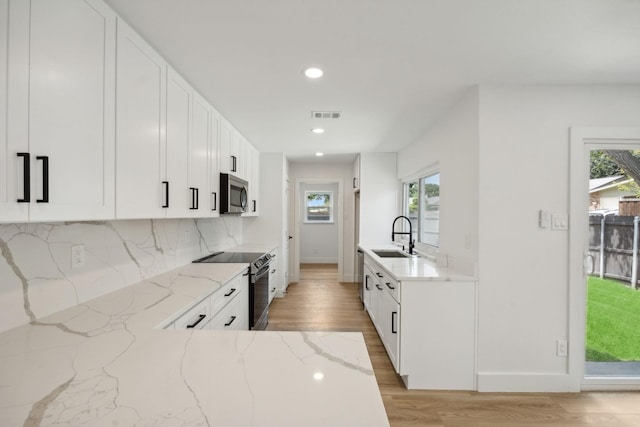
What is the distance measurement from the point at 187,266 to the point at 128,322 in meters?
1.41

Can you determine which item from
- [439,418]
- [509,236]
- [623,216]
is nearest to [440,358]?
[439,418]

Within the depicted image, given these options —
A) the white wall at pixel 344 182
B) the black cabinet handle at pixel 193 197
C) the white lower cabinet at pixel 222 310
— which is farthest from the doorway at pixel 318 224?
the black cabinet handle at pixel 193 197

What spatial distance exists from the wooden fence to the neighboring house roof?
0.23 m

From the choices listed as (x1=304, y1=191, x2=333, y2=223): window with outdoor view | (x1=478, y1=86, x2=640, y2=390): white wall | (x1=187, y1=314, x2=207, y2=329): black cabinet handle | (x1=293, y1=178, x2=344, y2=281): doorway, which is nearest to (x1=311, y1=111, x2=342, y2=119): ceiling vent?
(x1=478, y1=86, x2=640, y2=390): white wall

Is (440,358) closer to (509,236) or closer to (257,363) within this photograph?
(509,236)

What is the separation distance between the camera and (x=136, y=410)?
2.38ft

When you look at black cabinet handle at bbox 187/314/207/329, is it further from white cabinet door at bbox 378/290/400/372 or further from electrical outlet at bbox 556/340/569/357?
electrical outlet at bbox 556/340/569/357

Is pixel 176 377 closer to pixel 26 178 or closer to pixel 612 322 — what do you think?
pixel 26 178

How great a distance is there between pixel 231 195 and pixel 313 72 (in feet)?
4.94

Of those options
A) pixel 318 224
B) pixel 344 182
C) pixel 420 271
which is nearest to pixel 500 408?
pixel 420 271

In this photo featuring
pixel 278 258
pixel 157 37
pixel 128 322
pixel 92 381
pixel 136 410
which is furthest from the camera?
pixel 278 258

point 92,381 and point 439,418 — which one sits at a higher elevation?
point 92,381

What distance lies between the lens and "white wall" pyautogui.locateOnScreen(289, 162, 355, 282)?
6.00 meters

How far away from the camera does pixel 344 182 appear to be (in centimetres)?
608
